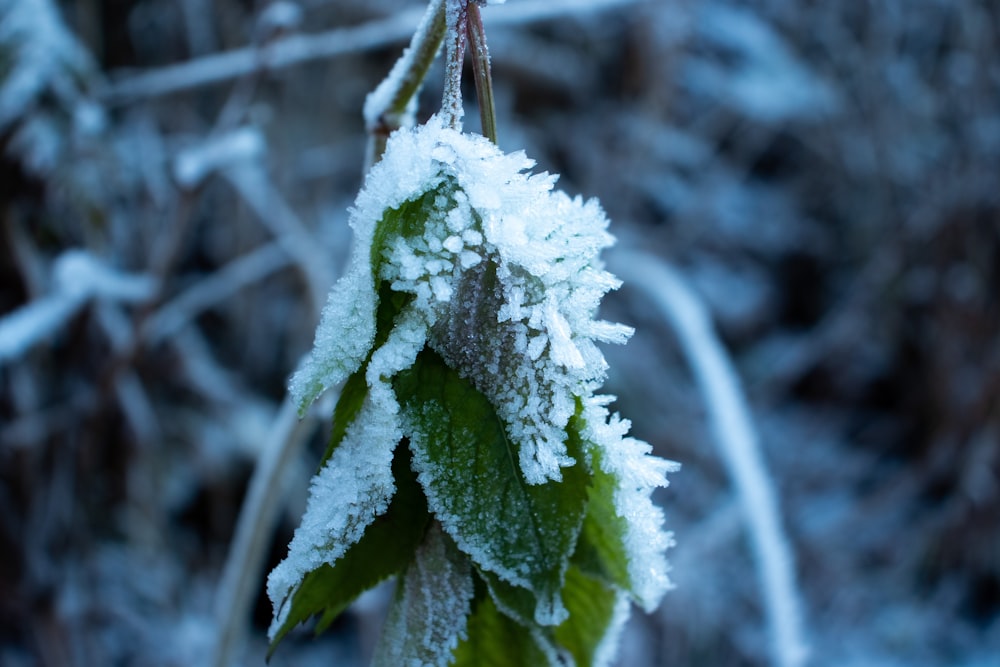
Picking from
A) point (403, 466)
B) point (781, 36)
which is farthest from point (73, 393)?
point (781, 36)

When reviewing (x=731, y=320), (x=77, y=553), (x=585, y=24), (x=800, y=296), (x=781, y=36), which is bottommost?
(x=77, y=553)

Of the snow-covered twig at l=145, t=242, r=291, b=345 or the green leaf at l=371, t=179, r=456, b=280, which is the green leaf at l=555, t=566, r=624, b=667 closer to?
the green leaf at l=371, t=179, r=456, b=280

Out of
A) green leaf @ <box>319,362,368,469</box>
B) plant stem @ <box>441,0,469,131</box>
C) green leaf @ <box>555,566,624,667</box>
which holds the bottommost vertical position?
green leaf @ <box>555,566,624,667</box>

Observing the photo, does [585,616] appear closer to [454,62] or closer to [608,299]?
[454,62]

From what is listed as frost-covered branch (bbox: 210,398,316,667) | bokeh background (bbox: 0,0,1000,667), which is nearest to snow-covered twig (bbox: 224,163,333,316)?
bokeh background (bbox: 0,0,1000,667)

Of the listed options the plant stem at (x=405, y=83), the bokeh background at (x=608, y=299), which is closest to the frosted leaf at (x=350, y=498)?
the plant stem at (x=405, y=83)

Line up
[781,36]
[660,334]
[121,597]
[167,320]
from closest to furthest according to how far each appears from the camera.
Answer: [167,320]
[121,597]
[660,334]
[781,36]

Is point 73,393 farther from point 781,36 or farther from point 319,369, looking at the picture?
point 781,36

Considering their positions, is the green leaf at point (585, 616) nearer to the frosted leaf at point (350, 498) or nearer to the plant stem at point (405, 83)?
the frosted leaf at point (350, 498)
